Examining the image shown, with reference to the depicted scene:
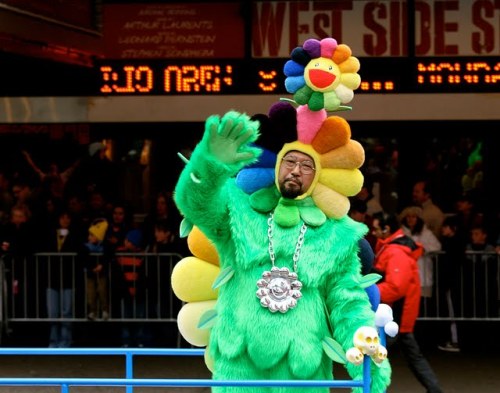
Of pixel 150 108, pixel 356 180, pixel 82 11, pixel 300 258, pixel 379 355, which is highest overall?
pixel 82 11

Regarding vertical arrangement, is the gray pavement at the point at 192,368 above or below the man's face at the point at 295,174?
below

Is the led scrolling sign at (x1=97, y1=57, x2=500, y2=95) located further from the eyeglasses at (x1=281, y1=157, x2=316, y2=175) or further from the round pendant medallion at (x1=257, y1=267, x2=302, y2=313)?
the round pendant medallion at (x1=257, y1=267, x2=302, y2=313)

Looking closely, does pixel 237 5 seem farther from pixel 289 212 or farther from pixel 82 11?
pixel 289 212

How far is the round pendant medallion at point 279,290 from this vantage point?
5.87 metres

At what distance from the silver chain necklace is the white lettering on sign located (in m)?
7.32

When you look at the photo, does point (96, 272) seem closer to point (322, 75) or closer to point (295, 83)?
point (295, 83)

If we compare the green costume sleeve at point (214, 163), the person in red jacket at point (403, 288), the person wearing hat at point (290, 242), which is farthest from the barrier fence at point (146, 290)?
the green costume sleeve at point (214, 163)

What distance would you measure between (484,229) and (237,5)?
3563mm

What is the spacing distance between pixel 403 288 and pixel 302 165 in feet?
13.2

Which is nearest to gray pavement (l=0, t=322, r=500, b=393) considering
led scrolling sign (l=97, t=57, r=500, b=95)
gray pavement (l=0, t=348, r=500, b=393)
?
gray pavement (l=0, t=348, r=500, b=393)

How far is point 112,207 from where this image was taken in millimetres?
13617

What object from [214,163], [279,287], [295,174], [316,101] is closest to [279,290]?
[279,287]

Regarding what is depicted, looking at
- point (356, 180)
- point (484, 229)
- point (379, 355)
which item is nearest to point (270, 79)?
point (484, 229)

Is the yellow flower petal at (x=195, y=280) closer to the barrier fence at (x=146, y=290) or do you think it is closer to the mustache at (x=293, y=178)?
the mustache at (x=293, y=178)
